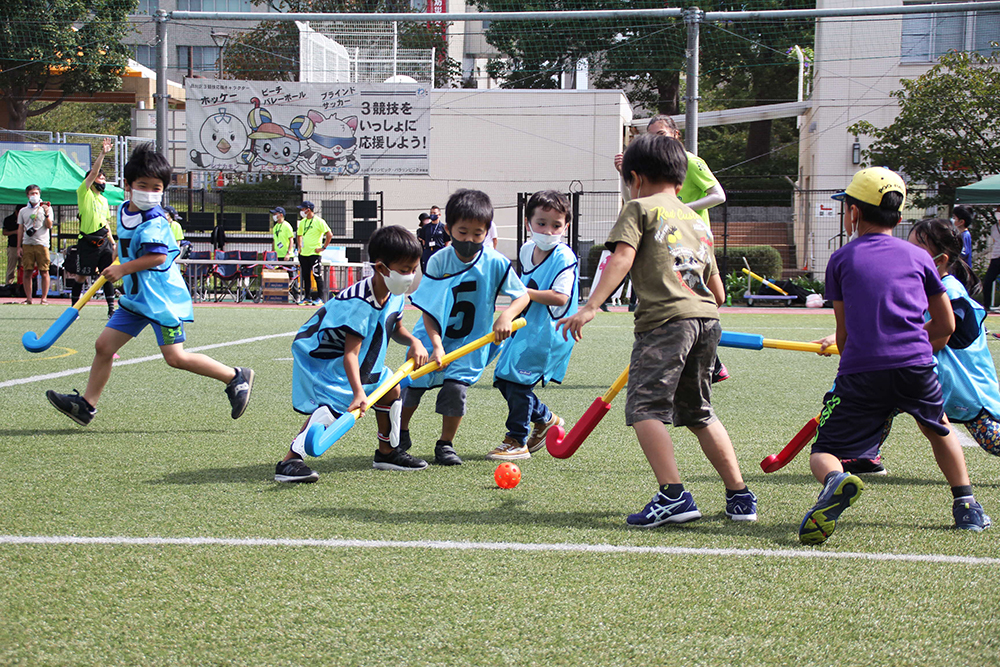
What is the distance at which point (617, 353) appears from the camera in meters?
10.4

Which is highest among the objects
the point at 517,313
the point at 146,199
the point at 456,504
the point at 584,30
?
the point at 584,30

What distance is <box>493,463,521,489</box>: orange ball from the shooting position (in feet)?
14.2

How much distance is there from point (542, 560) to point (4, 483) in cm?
258

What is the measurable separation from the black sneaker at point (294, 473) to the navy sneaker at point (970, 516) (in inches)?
106

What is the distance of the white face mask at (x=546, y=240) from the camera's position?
539cm

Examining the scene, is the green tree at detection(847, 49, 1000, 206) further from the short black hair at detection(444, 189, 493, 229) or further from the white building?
the short black hair at detection(444, 189, 493, 229)

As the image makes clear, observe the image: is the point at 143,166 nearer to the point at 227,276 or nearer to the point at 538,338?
the point at 538,338

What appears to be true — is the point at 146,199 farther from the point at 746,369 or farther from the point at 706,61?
the point at 706,61

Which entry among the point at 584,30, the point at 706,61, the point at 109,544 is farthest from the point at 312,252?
the point at 706,61

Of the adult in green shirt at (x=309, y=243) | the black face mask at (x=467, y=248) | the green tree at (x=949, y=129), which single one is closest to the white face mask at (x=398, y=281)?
the black face mask at (x=467, y=248)

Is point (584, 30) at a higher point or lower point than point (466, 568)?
higher

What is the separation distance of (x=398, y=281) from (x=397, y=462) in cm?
98

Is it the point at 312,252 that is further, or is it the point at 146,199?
the point at 312,252

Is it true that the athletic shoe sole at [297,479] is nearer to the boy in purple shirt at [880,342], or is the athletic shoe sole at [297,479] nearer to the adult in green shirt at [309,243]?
the boy in purple shirt at [880,342]
